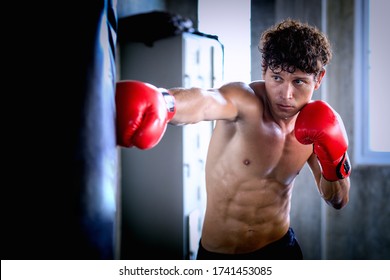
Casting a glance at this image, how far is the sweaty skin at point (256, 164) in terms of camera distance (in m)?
1.10

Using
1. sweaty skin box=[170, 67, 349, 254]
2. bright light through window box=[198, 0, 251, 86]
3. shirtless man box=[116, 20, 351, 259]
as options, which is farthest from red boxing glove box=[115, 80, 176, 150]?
bright light through window box=[198, 0, 251, 86]

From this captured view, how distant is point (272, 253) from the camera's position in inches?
50.8

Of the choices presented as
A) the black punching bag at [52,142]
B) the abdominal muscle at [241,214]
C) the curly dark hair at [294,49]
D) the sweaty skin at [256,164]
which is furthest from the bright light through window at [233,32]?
the black punching bag at [52,142]

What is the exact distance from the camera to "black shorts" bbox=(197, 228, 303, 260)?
1.26 meters

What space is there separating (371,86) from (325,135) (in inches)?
55.7

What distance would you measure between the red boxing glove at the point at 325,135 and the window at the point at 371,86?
1185 mm

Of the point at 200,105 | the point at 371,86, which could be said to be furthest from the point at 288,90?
the point at 371,86

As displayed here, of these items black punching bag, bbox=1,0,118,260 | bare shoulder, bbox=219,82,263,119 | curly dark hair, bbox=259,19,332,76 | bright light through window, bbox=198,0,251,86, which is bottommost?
black punching bag, bbox=1,0,118,260

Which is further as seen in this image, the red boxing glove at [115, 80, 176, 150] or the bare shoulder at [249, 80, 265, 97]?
the bare shoulder at [249, 80, 265, 97]

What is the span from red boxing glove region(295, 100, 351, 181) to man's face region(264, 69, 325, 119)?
0.14 ft

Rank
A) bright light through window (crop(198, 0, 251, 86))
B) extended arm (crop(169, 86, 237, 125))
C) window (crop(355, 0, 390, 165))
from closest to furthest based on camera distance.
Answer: extended arm (crop(169, 86, 237, 125)), window (crop(355, 0, 390, 165)), bright light through window (crop(198, 0, 251, 86))

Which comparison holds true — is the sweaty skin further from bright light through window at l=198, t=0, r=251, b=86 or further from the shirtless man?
bright light through window at l=198, t=0, r=251, b=86
